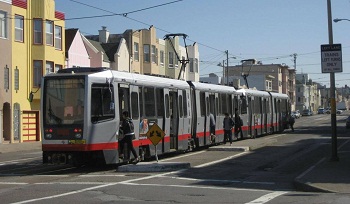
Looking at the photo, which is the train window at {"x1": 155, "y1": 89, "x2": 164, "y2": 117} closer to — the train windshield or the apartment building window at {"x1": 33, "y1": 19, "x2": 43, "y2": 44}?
the train windshield

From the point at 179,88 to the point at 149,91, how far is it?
3.14 metres

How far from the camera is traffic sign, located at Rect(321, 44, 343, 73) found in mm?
19484

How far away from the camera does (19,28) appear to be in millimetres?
39875

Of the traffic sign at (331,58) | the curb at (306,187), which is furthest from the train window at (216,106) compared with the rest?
the curb at (306,187)

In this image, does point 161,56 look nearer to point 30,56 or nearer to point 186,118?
point 30,56

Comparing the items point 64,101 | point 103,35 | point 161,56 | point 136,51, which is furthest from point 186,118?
point 161,56

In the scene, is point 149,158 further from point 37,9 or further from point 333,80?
point 37,9

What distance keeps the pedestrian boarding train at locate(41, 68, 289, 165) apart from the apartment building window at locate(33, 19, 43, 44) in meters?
19.3

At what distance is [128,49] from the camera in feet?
181

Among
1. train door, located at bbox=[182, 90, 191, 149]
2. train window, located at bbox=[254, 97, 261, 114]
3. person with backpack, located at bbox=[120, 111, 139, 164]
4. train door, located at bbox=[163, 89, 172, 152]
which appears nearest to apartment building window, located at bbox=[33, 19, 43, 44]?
train window, located at bbox=[254, 97, 261, 114]

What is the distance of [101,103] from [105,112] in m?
0.31

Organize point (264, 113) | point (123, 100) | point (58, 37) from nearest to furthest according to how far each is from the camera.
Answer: point (123, 100)
point (264, 113)
point (58, 37)

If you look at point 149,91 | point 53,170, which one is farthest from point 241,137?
point 53,170

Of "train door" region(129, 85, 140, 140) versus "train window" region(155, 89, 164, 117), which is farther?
"train window" region(155, 89, 164, 117)
